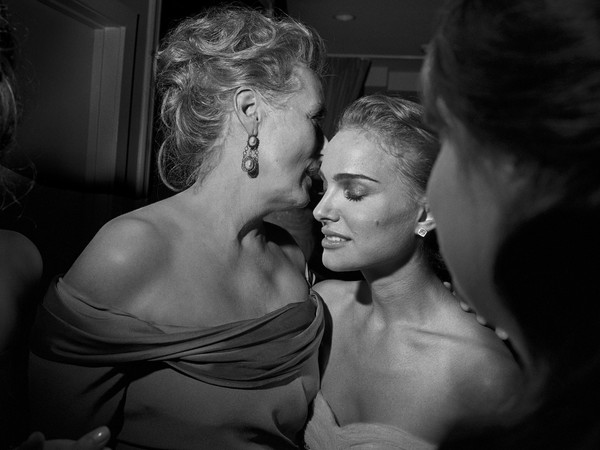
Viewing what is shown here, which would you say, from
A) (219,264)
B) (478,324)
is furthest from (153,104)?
(478,324)

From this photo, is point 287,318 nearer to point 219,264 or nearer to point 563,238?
point 219,264

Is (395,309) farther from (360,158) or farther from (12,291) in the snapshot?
(12,291)

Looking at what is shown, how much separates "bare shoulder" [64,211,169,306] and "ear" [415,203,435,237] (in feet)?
1.38

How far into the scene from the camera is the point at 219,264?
86 cm

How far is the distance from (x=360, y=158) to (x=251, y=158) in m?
0.17

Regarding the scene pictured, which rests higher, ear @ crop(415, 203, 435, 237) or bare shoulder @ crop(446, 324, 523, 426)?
ear @ crop(415, 203, 435, 237)

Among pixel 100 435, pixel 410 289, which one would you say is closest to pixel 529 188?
pixel 100 435

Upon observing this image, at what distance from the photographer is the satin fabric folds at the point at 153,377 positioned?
0.73 meters

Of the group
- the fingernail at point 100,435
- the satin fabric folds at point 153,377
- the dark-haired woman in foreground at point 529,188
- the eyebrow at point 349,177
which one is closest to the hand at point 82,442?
the fingernail at point 100,435

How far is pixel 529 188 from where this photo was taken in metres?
0.37

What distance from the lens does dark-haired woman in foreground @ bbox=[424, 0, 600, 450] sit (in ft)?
1.11

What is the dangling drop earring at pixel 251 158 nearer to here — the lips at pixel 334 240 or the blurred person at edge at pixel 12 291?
the lips at pixel 334 240

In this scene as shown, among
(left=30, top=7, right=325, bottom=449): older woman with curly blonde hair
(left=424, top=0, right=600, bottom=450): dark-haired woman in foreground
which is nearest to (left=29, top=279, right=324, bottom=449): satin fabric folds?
(left=30, top=7, right=325, bottom=449): older woman with curly blonde hair

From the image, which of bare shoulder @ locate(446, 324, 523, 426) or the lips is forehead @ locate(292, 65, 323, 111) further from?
bare shoulder @ locate(446, 324, 523, 426)
